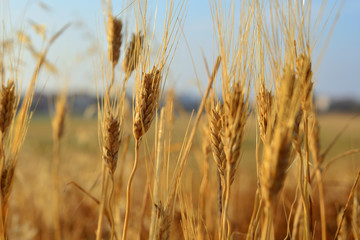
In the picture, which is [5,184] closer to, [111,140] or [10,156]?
[10,156]

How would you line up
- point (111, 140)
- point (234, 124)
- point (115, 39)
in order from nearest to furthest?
point (234, 124)
point (111, 140)
point (115, 39)

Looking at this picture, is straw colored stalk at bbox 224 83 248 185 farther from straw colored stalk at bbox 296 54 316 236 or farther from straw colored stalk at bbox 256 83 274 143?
straw colored stalk at bbox 296 54 316 236

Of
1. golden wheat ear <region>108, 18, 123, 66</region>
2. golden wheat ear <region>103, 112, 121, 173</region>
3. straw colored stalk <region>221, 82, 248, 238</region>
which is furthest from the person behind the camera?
golden wheat ear <region>108, 18, 123, 66</region>

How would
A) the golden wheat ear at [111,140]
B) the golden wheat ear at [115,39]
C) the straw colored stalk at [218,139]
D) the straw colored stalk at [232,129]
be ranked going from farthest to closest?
the golden wheat ear at [115,39] → the golden wheat ear at [111,140] → the straw colored stalk at [218,139] → the straw colored stalk at [232,129]

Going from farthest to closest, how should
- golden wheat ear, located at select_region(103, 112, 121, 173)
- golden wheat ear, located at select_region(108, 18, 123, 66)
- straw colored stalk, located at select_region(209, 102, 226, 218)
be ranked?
golden wheat ear, located at select_region(108, 18, 123, 66) < golden wheat ear, located at select_region(103, 112, 121, 173) < straw colored stalk, located at select_region(209, 102, 226, 218)

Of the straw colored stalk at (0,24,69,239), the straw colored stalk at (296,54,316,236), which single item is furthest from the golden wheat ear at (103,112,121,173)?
the straw colored stalk at (296,54,316,236)

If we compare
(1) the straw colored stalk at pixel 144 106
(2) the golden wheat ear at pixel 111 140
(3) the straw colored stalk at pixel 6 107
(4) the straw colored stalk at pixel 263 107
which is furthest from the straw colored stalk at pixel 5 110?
(4) the straw colored stalk at pixel 263 107

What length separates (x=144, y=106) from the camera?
107 centimetres

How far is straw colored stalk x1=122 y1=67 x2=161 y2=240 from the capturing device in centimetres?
106

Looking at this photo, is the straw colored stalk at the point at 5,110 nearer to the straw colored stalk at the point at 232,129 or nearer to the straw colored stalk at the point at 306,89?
the straw colored stalk at the point at 232,129

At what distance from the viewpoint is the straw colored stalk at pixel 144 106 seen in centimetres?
106

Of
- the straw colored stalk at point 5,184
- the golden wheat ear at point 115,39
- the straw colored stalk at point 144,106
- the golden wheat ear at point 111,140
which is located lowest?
the straw colored stalk at point 5,184

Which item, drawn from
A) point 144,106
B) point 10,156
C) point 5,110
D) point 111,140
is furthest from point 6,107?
point 144,106

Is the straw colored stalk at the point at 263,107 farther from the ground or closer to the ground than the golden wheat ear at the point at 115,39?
closer to the ground
